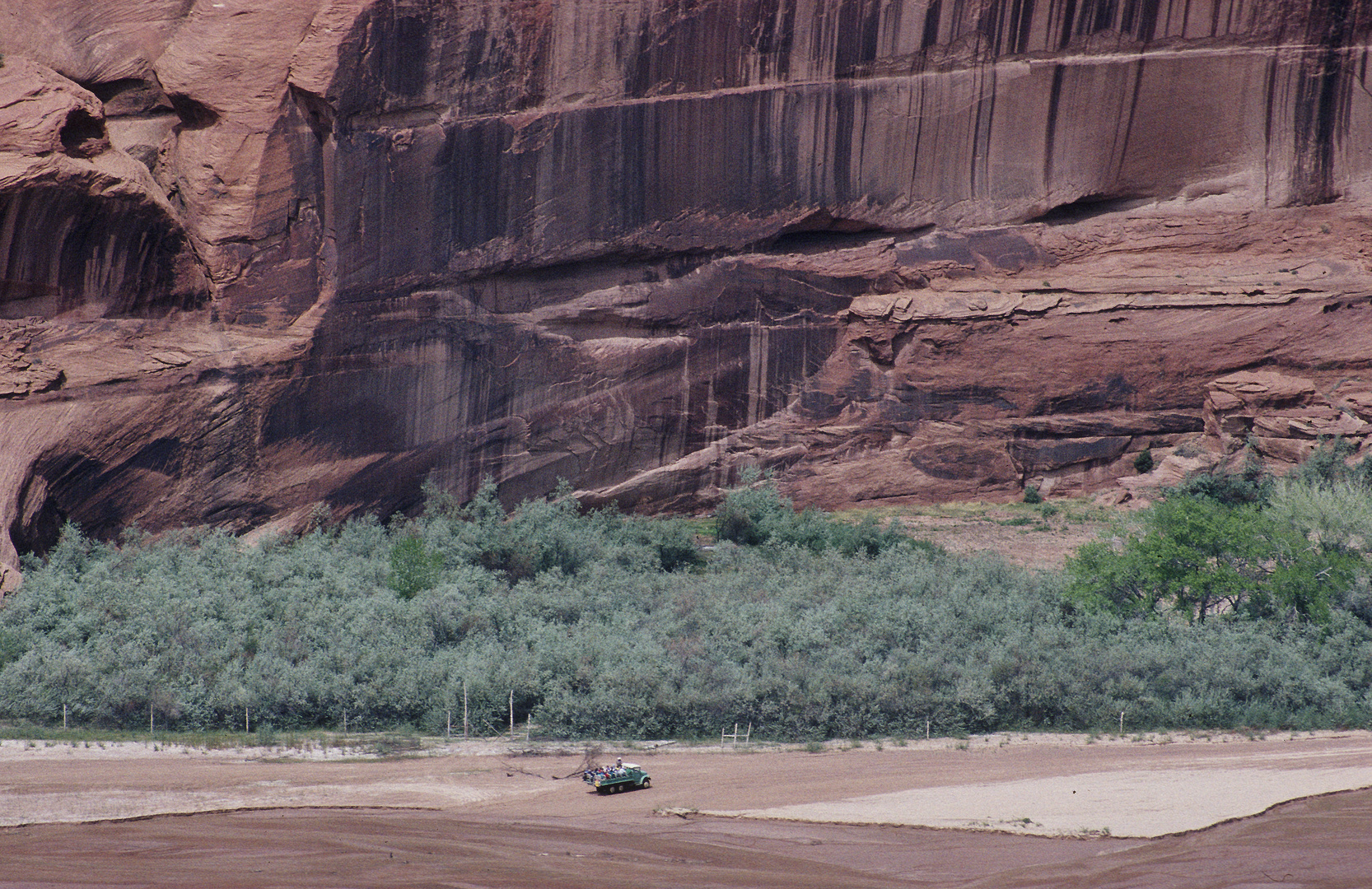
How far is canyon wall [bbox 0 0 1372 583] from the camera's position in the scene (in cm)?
2312

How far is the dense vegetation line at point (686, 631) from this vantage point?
18359mm

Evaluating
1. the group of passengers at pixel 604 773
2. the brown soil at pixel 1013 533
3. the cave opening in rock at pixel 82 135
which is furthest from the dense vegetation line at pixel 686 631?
the cave opening in rock at pixel 82 135

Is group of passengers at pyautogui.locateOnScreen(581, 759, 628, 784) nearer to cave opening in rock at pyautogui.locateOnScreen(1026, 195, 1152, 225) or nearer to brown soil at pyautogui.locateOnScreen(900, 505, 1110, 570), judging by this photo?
brown soil at pyautogui.locateOnScreen(900, 505, 1110, 570)

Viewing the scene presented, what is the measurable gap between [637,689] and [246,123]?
13.5m

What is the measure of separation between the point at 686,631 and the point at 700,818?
6.28 m

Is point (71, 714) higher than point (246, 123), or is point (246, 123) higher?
point (246, 123)

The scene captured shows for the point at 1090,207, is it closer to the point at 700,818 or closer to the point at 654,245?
the point at 654,245

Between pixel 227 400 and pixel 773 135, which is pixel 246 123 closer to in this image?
pixel 227 400

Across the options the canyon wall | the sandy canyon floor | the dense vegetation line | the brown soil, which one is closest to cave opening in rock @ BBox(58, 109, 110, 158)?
the canyon wall

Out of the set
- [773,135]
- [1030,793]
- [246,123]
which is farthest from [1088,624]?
[246,123]

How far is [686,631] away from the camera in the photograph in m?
21.3

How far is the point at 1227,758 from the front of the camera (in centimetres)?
1730

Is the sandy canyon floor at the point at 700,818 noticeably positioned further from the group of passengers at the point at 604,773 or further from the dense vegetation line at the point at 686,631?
the dense vegetation line at the point at 686,631

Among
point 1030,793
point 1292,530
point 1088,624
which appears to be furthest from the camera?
point 1292,530
